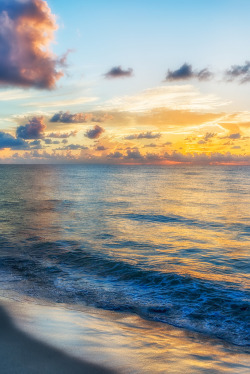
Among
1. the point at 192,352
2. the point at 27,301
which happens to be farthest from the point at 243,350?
the point at 27,301

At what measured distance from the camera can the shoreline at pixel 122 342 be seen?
5660mm

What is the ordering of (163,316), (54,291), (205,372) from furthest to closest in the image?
(54,291) < (163,316) < (205,372)

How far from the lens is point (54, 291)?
10312 millimetres

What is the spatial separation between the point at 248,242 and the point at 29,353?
15.6m

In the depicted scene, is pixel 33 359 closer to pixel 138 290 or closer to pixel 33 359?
pixel 33 359

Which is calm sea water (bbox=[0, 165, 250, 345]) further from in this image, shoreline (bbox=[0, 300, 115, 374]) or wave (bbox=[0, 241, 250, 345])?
shoreline (bbox=[0, 300, 115, 374])

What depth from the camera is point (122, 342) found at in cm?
654

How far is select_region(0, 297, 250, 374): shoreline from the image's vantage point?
566cm

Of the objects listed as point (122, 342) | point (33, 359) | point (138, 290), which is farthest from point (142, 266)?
point (33, 359)

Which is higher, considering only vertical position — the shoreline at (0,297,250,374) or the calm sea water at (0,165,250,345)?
the shoreline at (0,297,250,374)

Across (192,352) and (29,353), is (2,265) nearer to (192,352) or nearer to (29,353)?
(29,353)

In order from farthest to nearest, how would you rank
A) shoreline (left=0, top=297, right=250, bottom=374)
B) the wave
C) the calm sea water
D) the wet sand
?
the calm sea water < the wave < shoreline (left=0, top=297, right=250, bottom=374) < the wet sand

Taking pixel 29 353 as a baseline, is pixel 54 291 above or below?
below

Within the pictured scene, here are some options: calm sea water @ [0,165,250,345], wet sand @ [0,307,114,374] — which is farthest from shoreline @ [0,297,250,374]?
calm sea water @ [0,165,250,345]
